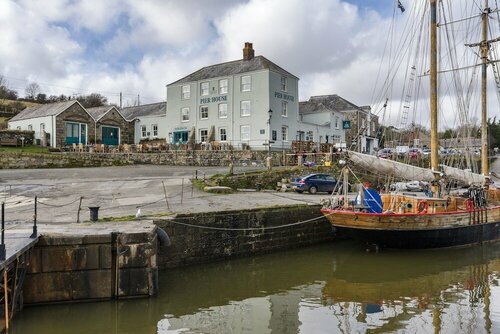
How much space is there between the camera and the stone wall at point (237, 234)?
13537 mm

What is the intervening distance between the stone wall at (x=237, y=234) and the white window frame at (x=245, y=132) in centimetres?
2229

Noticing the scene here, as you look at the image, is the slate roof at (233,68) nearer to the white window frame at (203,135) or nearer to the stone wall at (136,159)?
the white window frame at (203,135)

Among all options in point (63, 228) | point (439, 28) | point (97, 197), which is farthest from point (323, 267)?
point (439, 28)

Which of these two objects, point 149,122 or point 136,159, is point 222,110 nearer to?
point 136,159

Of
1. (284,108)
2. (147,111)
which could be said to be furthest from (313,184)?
(147,111)

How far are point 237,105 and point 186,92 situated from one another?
7.30m

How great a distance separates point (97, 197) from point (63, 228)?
886cm

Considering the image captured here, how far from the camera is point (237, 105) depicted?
41469mm

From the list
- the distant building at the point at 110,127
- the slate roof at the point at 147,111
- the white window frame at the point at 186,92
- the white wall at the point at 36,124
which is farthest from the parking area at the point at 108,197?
the slate roof at the point at 147,111

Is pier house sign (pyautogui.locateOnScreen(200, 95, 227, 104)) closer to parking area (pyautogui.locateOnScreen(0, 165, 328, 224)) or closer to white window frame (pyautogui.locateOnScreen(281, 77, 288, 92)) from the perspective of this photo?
white window frame (pyautogui.locateOnScreen(281, 77, 288, 92))

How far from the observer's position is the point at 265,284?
491 inches

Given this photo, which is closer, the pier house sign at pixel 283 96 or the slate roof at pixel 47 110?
the pier house sign at pixel 283 96

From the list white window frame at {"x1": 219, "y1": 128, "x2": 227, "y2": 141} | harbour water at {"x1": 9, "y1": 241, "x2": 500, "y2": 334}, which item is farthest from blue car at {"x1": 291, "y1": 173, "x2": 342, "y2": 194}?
white window frame at {"x1": 219, "y1": 128, "x2": 227, "y2": 141}

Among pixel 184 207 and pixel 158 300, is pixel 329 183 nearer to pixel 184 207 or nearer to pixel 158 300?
pixel 184 207
